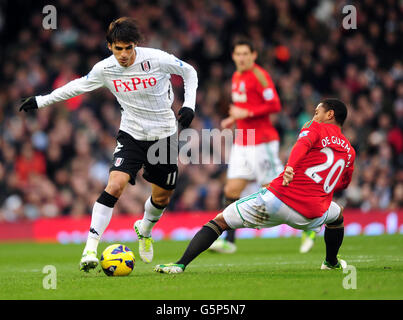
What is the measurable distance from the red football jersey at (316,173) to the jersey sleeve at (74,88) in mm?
2265

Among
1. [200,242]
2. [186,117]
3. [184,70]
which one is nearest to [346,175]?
[200,242]

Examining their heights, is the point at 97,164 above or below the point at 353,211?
above

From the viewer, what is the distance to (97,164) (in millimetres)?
17938

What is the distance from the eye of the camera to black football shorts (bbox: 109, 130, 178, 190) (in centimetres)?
826

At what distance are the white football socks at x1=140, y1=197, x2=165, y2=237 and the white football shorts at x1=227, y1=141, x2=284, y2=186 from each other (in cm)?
258

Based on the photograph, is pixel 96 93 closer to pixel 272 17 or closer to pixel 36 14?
pixel 36 14

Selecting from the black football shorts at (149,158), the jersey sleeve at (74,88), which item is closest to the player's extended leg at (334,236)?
the black football shorts at (149,158)

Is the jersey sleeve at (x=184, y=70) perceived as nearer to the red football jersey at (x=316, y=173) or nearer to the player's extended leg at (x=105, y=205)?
the player's extended leg at (x=105, y=205)

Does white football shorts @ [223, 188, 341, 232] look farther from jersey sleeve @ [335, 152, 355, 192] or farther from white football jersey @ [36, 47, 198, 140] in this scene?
white football jersey @ [36, 47, 198, 140]

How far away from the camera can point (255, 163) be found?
1170 cm
